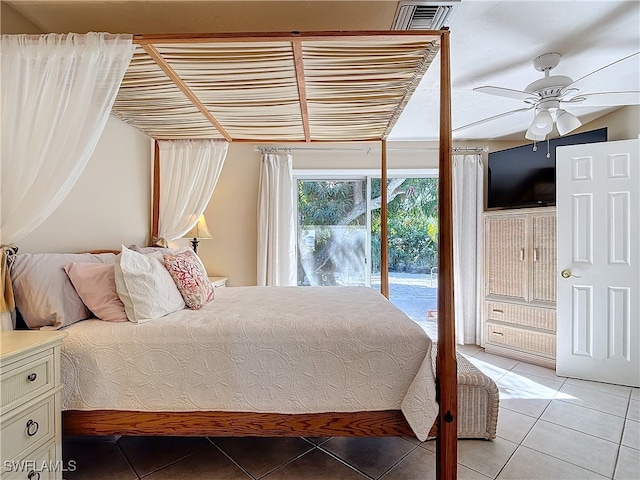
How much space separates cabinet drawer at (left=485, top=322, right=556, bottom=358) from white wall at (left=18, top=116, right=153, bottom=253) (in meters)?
3.72

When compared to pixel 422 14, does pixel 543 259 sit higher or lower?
lower

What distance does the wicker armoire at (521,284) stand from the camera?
3.25m

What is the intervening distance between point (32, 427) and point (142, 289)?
689mm

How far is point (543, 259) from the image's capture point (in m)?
3.29

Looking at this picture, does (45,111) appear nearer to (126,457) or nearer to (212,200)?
(126,457)

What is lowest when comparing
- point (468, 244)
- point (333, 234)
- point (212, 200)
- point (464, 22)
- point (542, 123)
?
point (468, 244)

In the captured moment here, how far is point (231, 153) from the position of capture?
13.5 ft

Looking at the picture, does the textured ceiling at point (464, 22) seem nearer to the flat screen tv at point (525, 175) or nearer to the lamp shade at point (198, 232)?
the flat screen tv at point (525, 175)

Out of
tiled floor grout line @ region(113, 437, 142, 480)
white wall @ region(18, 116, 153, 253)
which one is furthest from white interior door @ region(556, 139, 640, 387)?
white wall @ region(18, 116, 153, 253)

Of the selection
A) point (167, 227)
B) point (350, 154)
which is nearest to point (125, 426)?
point (167, 227)

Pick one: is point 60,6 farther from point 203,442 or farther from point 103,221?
point 203,442

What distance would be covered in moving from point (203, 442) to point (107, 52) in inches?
86.4

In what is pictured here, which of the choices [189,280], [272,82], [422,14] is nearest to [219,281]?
[189,280]

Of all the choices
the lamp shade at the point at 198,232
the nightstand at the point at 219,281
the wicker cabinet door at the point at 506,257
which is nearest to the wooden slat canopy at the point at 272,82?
the lamp shade at the point at 198,232
